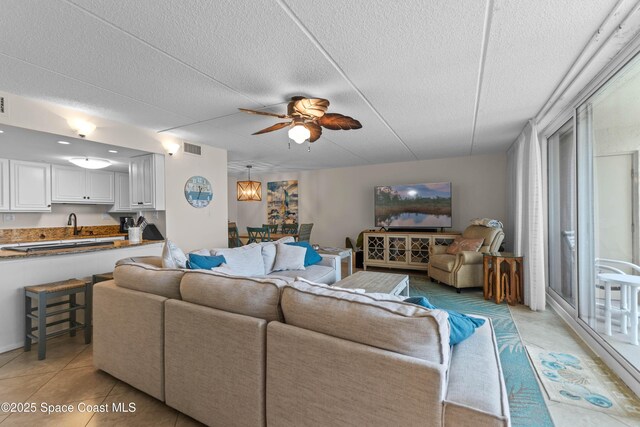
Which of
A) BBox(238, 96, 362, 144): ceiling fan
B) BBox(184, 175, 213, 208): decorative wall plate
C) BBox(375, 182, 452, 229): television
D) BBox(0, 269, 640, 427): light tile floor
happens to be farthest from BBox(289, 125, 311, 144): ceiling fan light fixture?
BBox(375, 182, 452, 229): television

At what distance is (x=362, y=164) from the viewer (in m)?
6.12

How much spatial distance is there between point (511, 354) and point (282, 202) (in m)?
5.72

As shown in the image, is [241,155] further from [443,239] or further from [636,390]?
[636,390]

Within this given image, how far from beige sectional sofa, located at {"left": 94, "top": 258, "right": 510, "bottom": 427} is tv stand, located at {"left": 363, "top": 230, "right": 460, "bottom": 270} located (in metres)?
3.73

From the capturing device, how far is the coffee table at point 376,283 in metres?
2.64

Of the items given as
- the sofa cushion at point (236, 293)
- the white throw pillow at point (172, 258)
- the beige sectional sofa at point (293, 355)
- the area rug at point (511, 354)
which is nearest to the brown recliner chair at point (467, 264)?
the area rug at point (511, 354)

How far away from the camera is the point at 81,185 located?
481 cm

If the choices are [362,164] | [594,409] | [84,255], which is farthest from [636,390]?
[362,164]

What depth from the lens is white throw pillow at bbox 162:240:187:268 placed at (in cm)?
224

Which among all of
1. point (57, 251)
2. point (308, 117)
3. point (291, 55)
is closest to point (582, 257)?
point (308, 117)

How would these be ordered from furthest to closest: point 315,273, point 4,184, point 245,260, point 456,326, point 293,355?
point 4,184 → point 315,273 → point 245,260 → point 456,326 → point 293,355

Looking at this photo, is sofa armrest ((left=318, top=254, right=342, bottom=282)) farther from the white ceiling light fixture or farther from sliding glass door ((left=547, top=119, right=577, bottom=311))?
the white ceiling light fixture

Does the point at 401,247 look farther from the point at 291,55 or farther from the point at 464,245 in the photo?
the point at 291,55

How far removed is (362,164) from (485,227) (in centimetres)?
273
